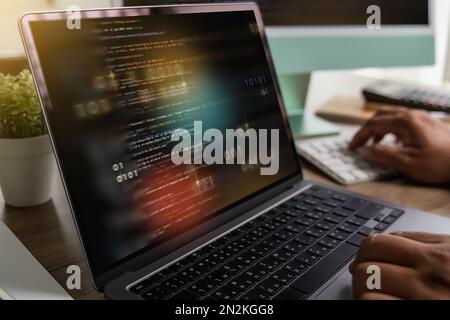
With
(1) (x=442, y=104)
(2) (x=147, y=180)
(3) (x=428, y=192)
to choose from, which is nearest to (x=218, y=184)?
(2) (x=147, y=180)

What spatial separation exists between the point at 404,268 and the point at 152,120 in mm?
293

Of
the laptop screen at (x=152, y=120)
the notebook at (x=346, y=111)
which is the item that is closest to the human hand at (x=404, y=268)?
the laptop screen at (x=152, y=120)

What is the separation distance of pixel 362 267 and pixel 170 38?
332 mm

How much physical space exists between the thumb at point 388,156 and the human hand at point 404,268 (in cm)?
29

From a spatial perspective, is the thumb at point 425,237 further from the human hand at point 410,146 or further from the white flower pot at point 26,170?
the white flower pot at point 26,170

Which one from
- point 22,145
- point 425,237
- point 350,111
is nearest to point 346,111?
point 350,111

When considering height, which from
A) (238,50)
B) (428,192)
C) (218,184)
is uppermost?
(238,50)

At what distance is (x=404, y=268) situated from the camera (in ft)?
1.40

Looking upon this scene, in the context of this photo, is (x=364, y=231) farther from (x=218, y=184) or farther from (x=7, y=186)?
(x=7, y=186)

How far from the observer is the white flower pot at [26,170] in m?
0.59

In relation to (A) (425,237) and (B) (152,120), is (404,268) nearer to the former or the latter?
(A) (425,237)

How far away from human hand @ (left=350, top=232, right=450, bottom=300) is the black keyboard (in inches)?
1.8

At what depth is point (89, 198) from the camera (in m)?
0.44

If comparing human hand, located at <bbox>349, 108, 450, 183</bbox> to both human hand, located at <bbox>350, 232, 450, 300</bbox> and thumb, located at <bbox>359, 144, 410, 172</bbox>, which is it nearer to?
thumb, located at <bbox>359, 144, 410, 172</bbox>
